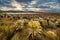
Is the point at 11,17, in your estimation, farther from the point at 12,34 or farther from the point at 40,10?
the point at 40,10

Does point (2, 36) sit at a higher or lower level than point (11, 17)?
lower

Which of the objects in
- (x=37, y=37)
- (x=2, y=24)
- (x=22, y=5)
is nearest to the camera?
(x=37, y=37)

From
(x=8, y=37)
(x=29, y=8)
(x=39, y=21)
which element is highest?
(x=29, y=8)

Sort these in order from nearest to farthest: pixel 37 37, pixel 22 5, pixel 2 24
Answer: pixel 37 37
pixel 2 24
pixel 22 5

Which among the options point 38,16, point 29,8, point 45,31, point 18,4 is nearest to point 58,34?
point 45,31

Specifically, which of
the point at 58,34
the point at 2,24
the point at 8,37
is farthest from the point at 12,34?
the point at 58,34

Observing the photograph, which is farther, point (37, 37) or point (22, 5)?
point (22, 5)
